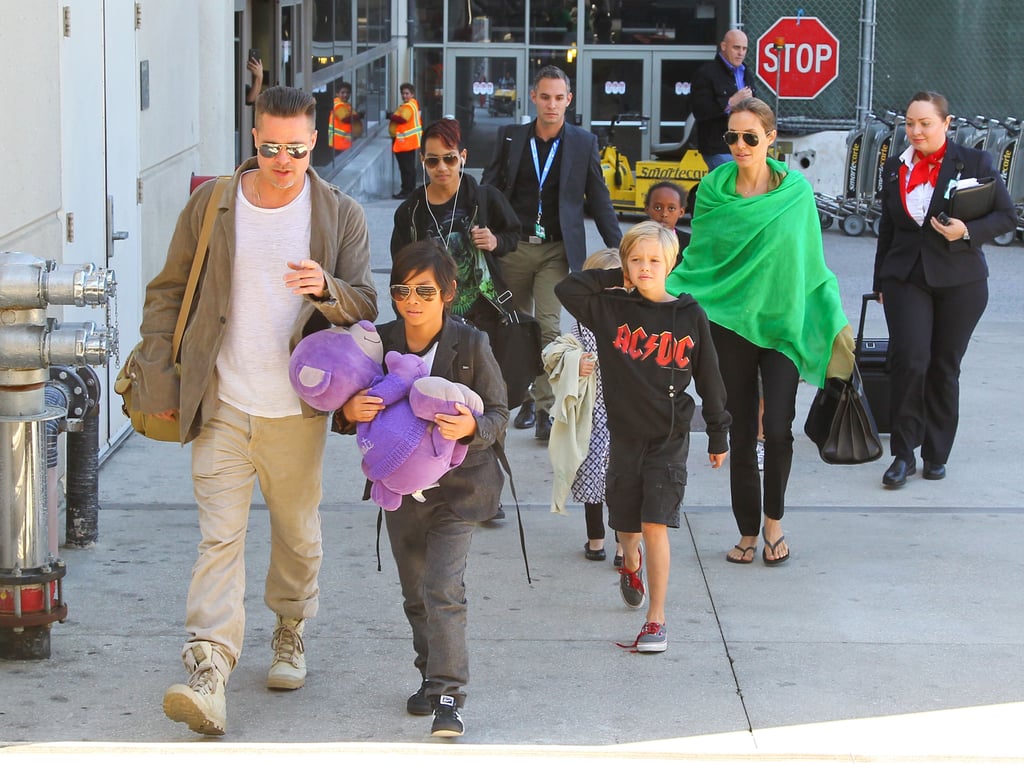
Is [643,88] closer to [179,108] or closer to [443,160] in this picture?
[179,108]

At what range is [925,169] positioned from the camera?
22.8ft

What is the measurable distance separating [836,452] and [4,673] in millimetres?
3379

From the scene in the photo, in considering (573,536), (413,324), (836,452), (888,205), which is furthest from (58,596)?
(888,205)

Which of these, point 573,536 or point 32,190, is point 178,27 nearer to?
point 32,190

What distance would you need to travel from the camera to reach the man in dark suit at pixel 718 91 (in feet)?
41.0

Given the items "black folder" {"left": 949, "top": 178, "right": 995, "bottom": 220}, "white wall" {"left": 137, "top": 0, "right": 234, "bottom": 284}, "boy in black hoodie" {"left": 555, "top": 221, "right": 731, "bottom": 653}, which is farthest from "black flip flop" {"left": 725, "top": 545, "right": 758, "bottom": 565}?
"white wall" {"left": 137, "top": 0, "right": 234, "bottom": 284}

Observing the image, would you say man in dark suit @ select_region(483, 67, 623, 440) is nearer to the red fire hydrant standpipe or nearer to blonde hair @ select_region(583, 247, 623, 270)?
blonde hair @ select_region(583, 247, 623, 270)

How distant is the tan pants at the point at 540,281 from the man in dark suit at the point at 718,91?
5.22 meters

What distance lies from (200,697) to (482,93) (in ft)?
68.3

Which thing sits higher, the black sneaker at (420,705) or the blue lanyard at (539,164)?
the blue lanyard at (539,164)

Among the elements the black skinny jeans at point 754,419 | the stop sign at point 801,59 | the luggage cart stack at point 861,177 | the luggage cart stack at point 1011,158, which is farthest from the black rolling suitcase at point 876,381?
the stop sign at point 801,59

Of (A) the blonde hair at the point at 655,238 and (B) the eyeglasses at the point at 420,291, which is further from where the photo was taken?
(A) the blonde hair at the point at 655,238

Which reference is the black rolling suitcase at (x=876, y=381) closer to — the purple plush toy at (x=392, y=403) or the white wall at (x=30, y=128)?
the white wall at (x=30, y=128)

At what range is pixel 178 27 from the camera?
27.7 feet
